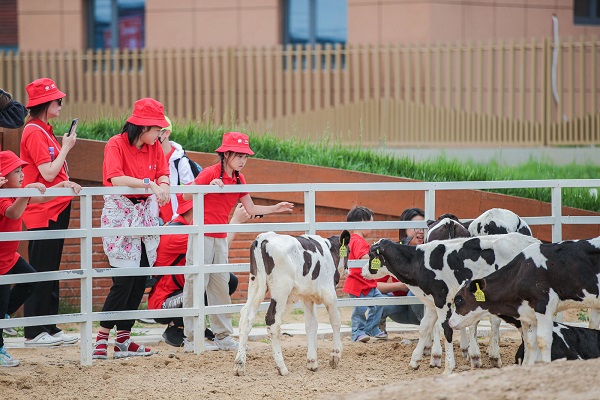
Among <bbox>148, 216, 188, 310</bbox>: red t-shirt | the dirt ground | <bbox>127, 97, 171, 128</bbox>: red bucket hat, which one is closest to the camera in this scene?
the dirt ground

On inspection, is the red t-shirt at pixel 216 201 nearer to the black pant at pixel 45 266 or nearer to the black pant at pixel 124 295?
the black pant at pixel 124 295

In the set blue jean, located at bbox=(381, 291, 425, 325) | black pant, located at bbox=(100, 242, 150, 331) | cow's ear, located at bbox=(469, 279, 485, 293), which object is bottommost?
blue jean, located at bbox=(381, 291, 425, 325)

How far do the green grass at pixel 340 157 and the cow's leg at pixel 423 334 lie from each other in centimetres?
449

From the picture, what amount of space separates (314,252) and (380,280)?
1734 mm

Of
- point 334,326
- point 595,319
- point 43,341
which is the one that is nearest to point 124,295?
point 43,341

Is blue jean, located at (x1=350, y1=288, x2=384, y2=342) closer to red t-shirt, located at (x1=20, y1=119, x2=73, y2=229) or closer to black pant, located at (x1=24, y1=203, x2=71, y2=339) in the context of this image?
black pant, located at (x1=24, y1=203, x2=71, y2=339)

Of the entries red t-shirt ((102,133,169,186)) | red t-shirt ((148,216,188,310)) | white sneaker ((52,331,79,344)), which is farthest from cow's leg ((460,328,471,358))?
white sneaker ((52,331,79,344))

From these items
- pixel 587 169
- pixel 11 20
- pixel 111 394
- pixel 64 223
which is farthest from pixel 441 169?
pixel 11 20

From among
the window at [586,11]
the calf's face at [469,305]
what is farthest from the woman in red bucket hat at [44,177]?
the window at [586,11]

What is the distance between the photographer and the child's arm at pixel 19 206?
28.1 ft

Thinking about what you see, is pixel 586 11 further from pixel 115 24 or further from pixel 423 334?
pixel 423 334

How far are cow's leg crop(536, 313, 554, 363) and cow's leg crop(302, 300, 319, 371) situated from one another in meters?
1.95

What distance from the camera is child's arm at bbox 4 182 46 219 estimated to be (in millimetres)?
8578

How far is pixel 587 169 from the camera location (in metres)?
15.9
